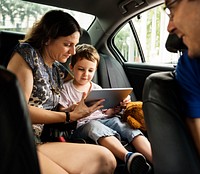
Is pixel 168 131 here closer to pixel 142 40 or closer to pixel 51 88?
pixel 51 88

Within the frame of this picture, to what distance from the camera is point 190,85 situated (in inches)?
45.1

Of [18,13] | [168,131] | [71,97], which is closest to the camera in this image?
[168,131]

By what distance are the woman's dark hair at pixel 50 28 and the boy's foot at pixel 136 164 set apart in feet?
2.53

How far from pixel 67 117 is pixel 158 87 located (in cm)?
79

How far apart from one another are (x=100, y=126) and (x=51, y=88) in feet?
1.26

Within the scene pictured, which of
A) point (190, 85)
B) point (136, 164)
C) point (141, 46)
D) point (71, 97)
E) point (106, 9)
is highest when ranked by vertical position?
point (106, 9)

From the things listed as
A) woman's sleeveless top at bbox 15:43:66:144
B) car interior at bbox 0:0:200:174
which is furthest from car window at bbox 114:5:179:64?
woman's sleeveless top at bbox 15:43:66:144

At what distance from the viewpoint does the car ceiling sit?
2.74 m

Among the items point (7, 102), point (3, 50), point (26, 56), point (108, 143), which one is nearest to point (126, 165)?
point (108, 143)

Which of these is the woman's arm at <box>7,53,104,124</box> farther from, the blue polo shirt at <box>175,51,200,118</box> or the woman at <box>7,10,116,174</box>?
the blue polo shirt at <box>175,51,200,118</box>

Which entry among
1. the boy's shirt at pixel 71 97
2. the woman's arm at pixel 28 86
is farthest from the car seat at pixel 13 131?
the boy's shirt at pixel 71 97

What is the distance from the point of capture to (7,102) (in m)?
0.67

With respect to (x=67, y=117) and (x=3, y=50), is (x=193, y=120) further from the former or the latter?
(x=3, y=50)

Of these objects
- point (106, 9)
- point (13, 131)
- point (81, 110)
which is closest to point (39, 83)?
point (81, 110)
